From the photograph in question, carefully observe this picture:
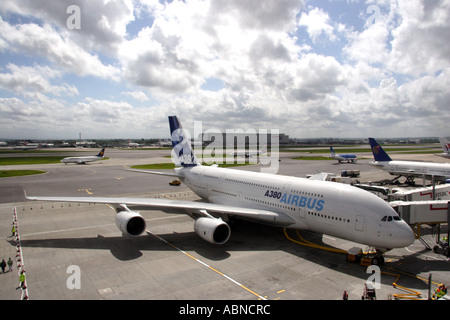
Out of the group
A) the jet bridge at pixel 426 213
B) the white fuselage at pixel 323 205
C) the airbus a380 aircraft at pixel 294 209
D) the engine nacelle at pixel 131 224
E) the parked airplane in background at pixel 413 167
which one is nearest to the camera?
the white fuselage at pixel 323 205

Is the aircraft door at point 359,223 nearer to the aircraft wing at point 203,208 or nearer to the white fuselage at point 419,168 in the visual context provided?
the aircraft wing at point 203,208

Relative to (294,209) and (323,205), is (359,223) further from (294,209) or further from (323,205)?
(294,209)

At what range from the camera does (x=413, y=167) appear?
45656mm

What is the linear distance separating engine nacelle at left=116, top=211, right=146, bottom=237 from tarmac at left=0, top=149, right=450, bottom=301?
128 centimetres

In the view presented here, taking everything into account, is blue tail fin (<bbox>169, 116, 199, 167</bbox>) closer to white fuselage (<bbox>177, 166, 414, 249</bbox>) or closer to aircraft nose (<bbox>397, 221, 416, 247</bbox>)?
white fuselage (<bbox>177, 166, 414, 249</bbox>)

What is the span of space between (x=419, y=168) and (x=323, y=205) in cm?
3613

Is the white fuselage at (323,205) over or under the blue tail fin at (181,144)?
under

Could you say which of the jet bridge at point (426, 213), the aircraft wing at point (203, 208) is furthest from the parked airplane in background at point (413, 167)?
the aircraft wing at point (203, 208)

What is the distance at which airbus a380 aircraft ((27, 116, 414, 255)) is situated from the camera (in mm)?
15920

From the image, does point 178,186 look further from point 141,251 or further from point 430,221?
point 430,221

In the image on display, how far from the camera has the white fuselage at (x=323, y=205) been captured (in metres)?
15.7

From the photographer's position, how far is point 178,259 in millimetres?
17547
